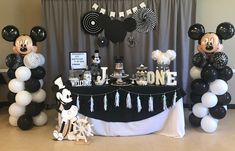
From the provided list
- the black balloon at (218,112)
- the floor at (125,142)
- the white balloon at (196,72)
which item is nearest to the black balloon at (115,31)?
the white balloon at (196,72)

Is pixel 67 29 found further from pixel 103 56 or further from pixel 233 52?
pixel 233 52

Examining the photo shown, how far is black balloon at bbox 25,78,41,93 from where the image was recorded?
166 inches

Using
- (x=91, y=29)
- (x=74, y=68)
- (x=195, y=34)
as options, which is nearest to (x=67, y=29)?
(x=91, y=29)

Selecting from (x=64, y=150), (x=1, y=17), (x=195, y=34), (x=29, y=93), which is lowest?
(x=64, y=150)

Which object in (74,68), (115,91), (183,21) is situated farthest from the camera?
(183,21)

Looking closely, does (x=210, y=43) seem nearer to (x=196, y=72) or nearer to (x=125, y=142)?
(x=196, y=72)

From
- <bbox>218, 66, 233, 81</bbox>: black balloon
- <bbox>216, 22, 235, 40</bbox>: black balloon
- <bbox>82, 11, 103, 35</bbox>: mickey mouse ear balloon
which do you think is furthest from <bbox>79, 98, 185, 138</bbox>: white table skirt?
<bbox>82, 11, 103, 35</bbox>: mickey mouse ear balloon

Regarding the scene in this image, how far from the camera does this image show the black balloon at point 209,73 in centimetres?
395

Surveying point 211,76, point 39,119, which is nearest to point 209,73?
point 211,76

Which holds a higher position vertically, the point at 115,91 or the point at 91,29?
the point at 91,29

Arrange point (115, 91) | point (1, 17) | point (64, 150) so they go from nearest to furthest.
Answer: point (64, 150)
point (115, 91)
point (1, 17)

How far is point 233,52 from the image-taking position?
511 centimetres

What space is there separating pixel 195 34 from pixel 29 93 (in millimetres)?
2304

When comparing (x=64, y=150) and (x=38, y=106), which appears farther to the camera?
(x=38, y=106)
